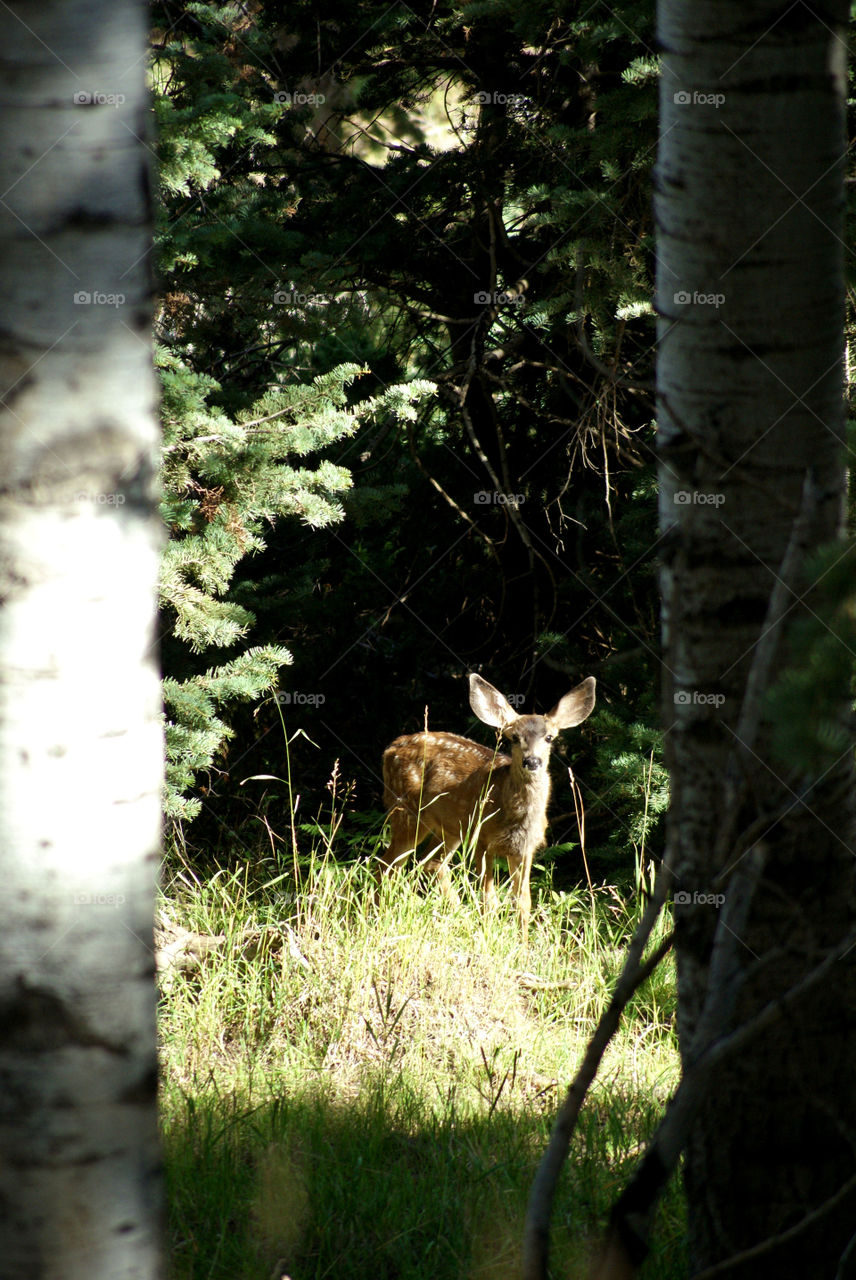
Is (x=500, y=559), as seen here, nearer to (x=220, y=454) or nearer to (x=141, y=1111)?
(x=220, y=454)

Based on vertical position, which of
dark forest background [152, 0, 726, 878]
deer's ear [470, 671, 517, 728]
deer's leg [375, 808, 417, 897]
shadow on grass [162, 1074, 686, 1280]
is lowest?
shadow on grass [162, 1074, 686, 1280]

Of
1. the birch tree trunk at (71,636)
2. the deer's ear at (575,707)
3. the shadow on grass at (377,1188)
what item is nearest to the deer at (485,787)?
the deer's ear at (575,707)

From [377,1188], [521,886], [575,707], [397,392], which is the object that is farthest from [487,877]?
[377,1188]

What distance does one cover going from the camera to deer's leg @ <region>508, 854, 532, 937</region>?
5.53 meters

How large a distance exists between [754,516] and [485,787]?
3.97 m

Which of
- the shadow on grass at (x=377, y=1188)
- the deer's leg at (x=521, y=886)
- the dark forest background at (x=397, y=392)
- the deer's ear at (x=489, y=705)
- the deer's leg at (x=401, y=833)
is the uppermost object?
the dark forest background at (x=397, y=392)

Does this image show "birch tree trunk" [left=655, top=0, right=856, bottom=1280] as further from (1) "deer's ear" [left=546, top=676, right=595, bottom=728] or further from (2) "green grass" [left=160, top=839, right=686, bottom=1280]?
(1) "deer's ear" [left=546, top=676, right=595, bottom=728]

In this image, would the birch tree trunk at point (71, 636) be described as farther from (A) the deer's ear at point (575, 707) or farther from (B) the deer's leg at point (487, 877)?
(A) the deer's ear at point (575, 707)

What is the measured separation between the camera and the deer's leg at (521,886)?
218 inches

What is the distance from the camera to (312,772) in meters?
7.65

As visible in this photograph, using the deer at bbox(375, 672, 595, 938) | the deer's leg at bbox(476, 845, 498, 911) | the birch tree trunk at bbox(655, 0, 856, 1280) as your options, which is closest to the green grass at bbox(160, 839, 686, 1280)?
the deer's leg at bbox(476, 845, 498, 911)

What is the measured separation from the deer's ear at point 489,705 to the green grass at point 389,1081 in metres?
0.94

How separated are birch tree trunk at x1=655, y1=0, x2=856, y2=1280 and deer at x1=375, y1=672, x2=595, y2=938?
3.29 metres

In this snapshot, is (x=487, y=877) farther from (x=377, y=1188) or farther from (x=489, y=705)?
(x=377, y=1188)
